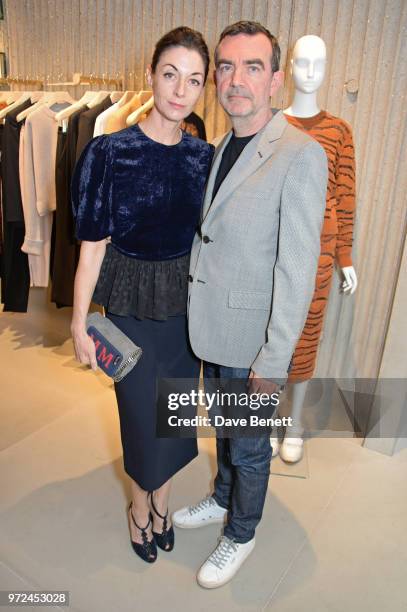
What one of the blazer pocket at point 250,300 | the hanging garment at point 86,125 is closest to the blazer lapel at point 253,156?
the blazer pocket at point 250,300

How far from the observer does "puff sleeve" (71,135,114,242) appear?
1.39m

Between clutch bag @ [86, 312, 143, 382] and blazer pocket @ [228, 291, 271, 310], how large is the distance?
0.31 m

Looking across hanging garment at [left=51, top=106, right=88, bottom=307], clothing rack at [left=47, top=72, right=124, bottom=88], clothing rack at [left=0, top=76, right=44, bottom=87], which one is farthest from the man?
clothing rack at [left=0, top=76, right=44, bottom=87]

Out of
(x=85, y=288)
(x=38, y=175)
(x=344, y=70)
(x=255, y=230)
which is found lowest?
(x=85, y=288)

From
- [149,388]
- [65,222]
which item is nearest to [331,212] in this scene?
[149,388]

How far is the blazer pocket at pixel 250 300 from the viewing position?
1.42 metres

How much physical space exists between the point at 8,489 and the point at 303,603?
1282 millimetres

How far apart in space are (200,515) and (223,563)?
27 cm

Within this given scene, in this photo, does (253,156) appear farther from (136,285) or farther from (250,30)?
(136,285)

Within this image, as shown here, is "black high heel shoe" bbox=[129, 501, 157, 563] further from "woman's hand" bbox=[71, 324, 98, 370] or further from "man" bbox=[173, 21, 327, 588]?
"woman's hand" bbox=[71, 324, 98, 370]

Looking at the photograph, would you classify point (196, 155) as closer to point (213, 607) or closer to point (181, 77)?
point (181, 77)

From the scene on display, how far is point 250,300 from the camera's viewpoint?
1428 millimetres

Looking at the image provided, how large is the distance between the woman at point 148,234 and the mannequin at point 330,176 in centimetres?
73

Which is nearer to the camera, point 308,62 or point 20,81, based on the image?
point 308,62
